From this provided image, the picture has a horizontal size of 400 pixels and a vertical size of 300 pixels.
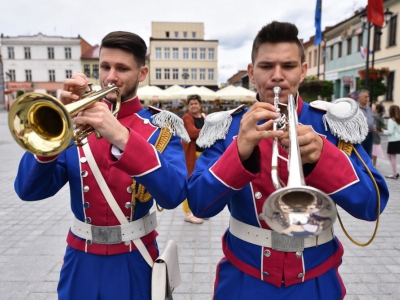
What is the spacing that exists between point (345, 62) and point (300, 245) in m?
30.6

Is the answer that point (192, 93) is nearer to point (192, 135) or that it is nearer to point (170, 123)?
point (192, 135)

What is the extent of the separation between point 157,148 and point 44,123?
573 millimetres

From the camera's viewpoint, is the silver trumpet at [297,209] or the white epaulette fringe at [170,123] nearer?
the silver trumpet at [297,209]

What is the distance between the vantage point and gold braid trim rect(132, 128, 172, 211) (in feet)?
5.81

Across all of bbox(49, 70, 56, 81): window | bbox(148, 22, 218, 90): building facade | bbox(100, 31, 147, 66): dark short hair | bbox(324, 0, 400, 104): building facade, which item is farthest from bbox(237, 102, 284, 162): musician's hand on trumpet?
bbox(49, 70, 56, 81): window

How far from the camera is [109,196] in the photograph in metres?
1.75

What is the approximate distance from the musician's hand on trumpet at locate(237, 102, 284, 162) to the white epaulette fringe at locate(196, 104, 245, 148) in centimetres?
32

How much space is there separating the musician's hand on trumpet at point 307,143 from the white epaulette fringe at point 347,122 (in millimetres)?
258

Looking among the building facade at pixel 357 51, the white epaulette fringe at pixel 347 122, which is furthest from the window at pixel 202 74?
the white epaulette fringe at pixel 347 122

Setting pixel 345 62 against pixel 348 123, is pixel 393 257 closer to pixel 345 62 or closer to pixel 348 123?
pixel 348 123

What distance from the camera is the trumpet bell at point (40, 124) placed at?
1.28 metres

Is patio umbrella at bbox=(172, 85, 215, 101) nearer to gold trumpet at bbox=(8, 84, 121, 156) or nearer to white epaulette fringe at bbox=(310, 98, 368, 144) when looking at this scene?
white epaulette fringe at bbox=(310, 98, 368, 144)

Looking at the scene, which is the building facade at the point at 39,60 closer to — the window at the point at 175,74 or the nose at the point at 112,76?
the window at the point at 175,74

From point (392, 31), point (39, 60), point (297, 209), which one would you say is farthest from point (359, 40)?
point (39, 60)
